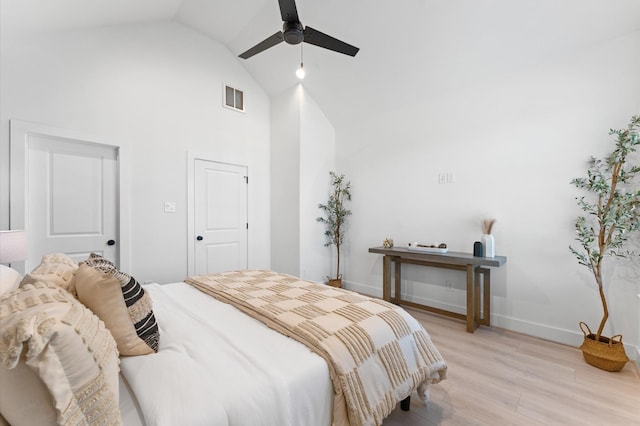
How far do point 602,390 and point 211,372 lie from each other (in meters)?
2.59

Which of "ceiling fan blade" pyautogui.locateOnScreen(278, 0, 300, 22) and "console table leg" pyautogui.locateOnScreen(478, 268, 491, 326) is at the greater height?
"ceiling fan blade" pyautogui.locateOnScreen(278, 0, 300, 22)

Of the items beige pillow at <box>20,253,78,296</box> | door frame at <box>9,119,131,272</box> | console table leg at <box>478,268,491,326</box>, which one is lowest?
console table leg at <box>478,268,491,326</box>

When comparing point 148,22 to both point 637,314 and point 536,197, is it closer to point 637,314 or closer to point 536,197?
point 536,197

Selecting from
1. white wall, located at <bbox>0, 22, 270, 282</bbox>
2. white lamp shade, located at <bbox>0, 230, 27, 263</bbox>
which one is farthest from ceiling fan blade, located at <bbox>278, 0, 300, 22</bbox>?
white lamp shade, located at <bbox>0, 230, 27, 263</bbox>

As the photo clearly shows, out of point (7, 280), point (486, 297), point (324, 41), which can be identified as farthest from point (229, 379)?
point (486, 297)

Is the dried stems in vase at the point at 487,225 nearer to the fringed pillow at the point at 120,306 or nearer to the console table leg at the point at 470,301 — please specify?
the console table leg at the point at 470,301

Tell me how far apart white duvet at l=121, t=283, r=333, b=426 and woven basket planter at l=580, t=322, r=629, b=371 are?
7.91 feet

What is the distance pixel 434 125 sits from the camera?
3578mm

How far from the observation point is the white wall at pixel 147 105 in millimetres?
2689

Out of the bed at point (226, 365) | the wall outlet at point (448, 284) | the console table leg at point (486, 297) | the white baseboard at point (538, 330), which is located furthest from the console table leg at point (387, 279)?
the bed at point (226, 365)

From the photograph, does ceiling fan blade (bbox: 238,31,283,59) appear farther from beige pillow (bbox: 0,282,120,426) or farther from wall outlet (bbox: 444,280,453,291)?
wall outlet (bbox: 444,280,453,291)

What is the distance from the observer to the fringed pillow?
110 centimetres

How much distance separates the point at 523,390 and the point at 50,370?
2.54 m

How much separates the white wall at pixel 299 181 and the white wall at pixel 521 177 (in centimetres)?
104
